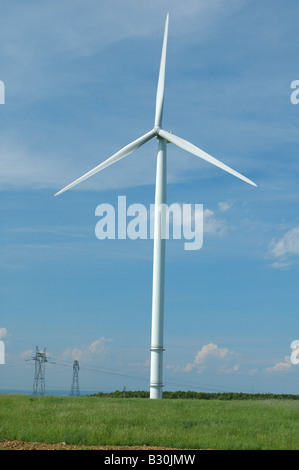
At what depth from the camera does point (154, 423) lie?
30.2 meters

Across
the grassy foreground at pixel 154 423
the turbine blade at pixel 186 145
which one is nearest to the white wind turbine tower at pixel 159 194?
the turbine blade at pixel 186 145

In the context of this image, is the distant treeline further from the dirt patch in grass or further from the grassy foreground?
the dirt patch in grass

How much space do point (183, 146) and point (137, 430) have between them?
29.9 meters

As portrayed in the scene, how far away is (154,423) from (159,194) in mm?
22517

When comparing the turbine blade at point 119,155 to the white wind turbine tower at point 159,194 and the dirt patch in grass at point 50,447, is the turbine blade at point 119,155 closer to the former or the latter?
the white wind turbine tower at point 159,194

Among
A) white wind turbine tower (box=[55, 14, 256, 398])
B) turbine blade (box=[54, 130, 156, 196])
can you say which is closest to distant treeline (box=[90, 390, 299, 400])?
white wind turbine tower (box=[55, 14, 256, 398])

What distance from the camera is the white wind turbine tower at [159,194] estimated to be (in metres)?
45.9

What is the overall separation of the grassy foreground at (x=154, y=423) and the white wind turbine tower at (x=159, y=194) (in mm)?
7107

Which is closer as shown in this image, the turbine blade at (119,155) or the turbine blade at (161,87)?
the turbine blade at (119,155)

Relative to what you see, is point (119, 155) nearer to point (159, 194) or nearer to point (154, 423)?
point (159, 194)

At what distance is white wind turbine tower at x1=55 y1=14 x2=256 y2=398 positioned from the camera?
4588 centimetres

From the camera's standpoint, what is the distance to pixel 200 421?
31.3 metres
